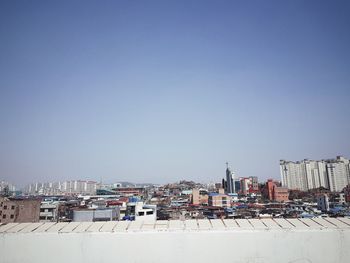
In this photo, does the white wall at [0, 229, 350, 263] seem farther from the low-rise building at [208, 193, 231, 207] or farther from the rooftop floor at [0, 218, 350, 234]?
the low-rise building at [208, 193, 231, 207]

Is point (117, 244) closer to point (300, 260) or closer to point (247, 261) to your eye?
point (247, 261)

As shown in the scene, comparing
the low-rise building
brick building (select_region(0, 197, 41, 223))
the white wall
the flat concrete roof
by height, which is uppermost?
the flat concrete roof

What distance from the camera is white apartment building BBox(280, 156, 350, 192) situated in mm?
80000

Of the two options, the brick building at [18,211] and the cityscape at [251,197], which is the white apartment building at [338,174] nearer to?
the cityscape at [251,197]

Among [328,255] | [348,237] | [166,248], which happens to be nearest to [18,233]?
[166,248]

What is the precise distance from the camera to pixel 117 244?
10.7ft

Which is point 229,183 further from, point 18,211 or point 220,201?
point 18,211

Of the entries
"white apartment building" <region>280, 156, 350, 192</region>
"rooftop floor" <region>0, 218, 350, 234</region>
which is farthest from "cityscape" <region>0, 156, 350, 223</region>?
"rooftop floor" <region>0, 218, 350, 234</region>

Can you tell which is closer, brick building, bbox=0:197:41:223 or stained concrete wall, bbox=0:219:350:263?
stained concrete wall, bbox=0:219:350:263

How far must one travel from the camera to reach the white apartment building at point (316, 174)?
80.0 meters

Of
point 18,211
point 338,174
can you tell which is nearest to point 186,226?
point 18,211

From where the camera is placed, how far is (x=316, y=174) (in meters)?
83.9

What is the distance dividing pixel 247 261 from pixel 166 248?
1040 millimetres

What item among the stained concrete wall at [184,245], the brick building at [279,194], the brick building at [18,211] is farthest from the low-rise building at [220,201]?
the stained concrete wall at [184,245]
